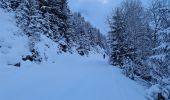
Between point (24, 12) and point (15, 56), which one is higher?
point (24, 12)

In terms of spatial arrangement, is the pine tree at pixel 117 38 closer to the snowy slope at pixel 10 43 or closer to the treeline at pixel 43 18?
the treeline at pixel 43 18

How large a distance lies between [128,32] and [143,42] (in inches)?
198

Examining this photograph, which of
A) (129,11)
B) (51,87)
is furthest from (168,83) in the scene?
(129,11)

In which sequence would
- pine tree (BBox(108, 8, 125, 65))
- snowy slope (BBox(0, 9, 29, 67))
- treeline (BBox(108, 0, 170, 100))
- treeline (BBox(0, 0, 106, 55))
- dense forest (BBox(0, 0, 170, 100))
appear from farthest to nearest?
pine tree (BBox(108, 8, 125, 65)) → treeline (BBox(0, 0, 106, 55)) → snowy slope (BBox(0, 9, 29, 67)) → dense forest (BBox(0, 0, 170, 100)) → treeline (BBox(108, 0, 170, 100))

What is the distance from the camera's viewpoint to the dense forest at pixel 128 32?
37.0ft

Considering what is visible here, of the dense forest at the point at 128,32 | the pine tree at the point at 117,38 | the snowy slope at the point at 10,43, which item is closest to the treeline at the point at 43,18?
the dense forest at the point at 128,32

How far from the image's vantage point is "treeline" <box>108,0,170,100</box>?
396 inches

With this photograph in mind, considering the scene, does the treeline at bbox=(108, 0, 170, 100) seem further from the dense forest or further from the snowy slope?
the snowy slope

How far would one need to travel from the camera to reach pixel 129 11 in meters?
30.8

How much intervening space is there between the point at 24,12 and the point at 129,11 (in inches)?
553

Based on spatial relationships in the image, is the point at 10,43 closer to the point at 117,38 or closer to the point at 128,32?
the point at 128,32

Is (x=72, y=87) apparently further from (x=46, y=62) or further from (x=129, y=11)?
(x=129, y=11)

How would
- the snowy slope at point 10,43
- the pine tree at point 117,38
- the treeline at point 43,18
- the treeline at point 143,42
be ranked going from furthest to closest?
the pine tree at point 117,38 < the treeline at point 43,18 < the snowy slope at point 10,43 < the treeline at point 143,42

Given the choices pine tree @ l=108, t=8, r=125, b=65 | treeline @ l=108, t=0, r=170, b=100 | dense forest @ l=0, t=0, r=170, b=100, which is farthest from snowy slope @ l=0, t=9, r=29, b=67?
pine tree @ l=108, t=8, r=125, b=65
